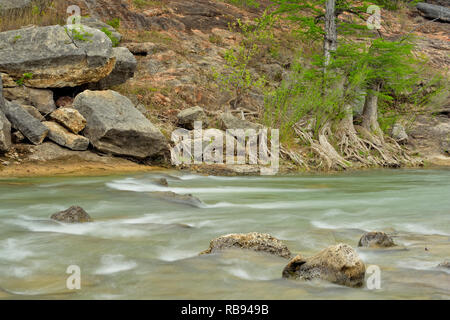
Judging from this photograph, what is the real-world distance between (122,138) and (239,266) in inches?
281

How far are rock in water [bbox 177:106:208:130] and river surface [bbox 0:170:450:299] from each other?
10.5ft

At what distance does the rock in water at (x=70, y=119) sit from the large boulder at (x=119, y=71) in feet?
7.42

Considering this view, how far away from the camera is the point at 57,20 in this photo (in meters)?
14.0

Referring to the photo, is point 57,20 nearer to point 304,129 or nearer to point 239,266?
point 304,129

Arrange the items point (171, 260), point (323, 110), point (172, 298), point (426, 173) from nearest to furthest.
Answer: point (172, 298)
point (171, 260)
point (426, 173)
point (323, 110)

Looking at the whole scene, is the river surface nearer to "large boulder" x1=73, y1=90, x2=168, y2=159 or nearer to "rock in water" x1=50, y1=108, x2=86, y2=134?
"large boulder" x1=73, y1=90, x2=168, y2=159

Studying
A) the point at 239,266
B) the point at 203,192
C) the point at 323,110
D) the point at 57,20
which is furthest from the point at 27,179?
the point at 323,110

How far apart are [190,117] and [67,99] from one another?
310 cm

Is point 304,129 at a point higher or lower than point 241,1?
lower

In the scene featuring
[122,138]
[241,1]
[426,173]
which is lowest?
[426,173]

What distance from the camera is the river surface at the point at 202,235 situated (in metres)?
3.18

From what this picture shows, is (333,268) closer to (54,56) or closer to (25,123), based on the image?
(25,123)

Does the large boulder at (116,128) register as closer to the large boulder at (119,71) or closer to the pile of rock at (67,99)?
the pile of rock at (67,99)

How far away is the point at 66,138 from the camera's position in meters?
9.77
